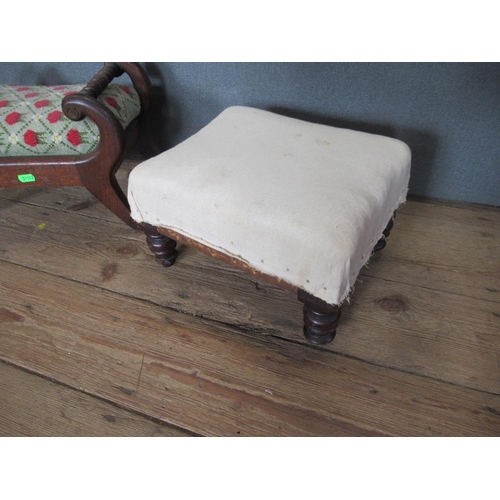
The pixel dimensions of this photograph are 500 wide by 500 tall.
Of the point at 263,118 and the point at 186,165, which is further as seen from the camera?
the point at 263,118

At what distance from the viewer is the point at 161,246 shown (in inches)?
40.4

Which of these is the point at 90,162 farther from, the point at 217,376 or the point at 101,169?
the point at 217,376

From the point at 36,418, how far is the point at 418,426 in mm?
748

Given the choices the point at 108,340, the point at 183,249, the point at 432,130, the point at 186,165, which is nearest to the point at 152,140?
the point at 183,249

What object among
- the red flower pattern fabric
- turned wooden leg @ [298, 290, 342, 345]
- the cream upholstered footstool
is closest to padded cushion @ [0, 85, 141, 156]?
the red flower pattern fabric

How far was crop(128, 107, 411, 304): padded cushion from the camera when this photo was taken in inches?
27.8

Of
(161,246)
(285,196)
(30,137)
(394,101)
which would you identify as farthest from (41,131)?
(394,101)

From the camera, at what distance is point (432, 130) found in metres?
1.17

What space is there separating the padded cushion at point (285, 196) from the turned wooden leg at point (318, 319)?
4cm

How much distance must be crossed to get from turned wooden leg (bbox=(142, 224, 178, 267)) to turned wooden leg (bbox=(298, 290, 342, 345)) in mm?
407

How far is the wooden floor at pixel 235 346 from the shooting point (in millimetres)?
782

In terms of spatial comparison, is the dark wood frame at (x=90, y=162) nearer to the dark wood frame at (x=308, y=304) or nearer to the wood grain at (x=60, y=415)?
the dark wood frame at (x=308, y=304)

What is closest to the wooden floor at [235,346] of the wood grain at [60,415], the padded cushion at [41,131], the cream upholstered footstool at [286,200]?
the wood grain at [60,415]

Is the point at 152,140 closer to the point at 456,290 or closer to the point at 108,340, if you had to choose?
the point at 108,340
